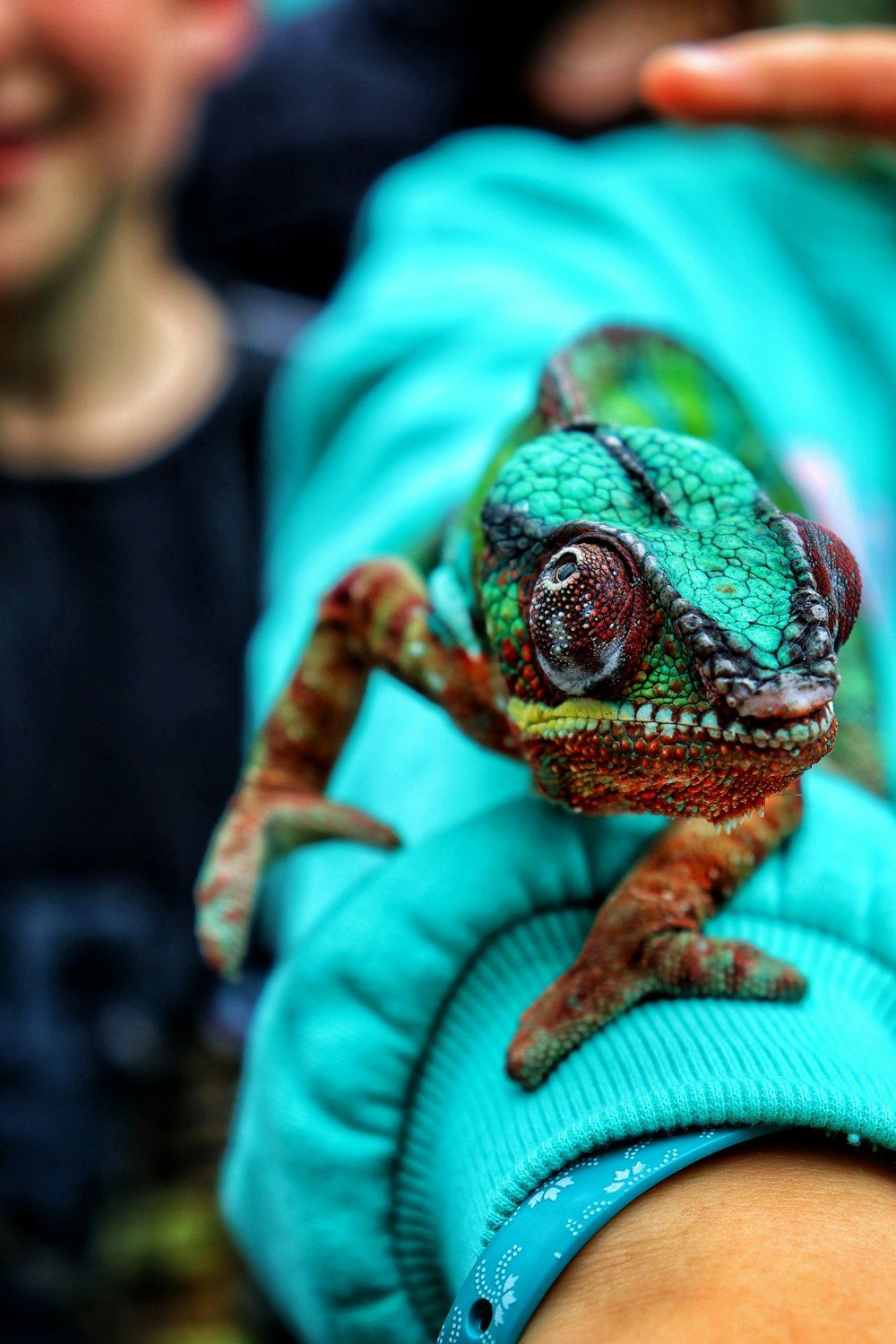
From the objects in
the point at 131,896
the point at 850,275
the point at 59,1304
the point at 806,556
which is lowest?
the point at 59,1304

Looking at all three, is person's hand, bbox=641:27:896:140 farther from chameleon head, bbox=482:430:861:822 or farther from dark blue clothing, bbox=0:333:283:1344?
dark blue clothing, bbox=0:333:283:1344

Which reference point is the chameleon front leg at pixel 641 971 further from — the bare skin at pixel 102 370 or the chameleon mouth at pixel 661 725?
the bare skin at pixel 102 370

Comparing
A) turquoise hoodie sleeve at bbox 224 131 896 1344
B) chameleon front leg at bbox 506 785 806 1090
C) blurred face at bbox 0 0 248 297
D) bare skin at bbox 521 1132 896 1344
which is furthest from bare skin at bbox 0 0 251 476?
bare skin at bbox 521 1132 896 1344

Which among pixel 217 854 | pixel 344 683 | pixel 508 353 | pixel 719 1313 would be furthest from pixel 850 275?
pixel 719 1313

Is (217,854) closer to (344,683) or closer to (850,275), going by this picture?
(344,683)

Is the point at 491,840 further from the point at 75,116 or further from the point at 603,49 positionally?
the point at 603,49

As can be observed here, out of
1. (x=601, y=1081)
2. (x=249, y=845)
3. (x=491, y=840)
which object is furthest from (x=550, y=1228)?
(x=249, y=845)

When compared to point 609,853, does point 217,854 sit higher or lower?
lower
